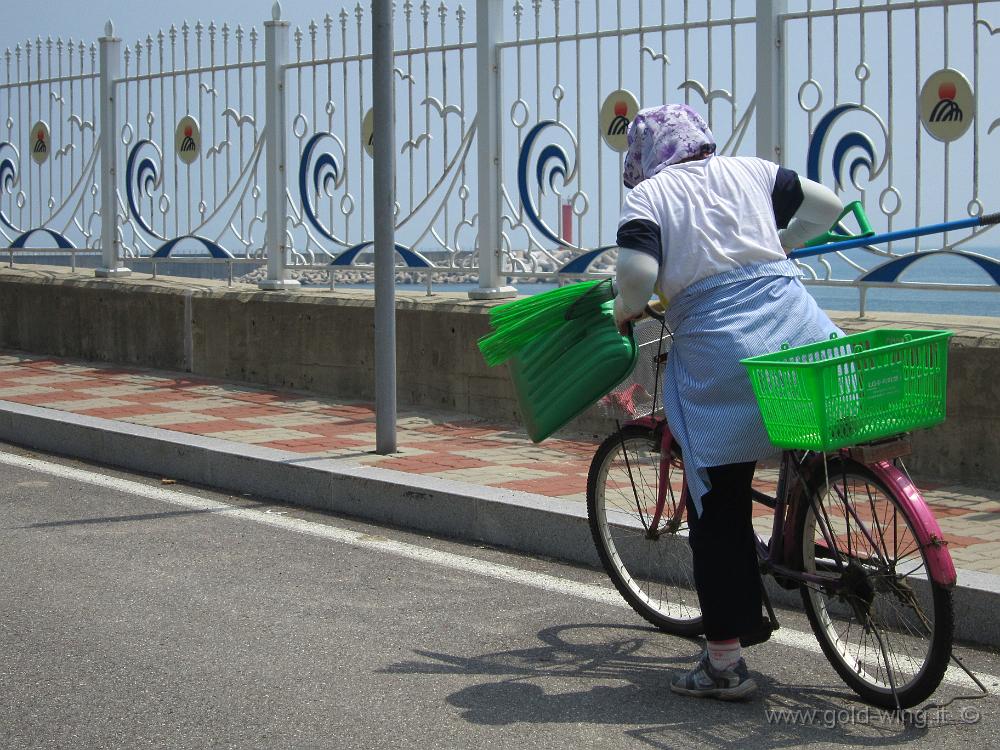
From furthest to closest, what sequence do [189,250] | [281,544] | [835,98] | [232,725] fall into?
1. [189,250]
2. [835,98]
3. [281,544]
4. [232,725]

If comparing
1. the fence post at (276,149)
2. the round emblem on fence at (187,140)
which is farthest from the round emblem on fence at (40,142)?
the fence post at (276,149)

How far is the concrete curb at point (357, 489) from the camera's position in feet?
18.8

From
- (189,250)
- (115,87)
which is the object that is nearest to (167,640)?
(189,250)


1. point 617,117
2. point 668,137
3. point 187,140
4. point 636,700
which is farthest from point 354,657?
point 187,140

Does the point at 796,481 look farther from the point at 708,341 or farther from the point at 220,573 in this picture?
the point at 220,573

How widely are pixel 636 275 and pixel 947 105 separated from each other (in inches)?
137

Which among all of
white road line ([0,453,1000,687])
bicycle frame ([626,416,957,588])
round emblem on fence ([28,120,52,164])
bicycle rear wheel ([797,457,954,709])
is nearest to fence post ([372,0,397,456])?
white road line ([0,453,1000,687])

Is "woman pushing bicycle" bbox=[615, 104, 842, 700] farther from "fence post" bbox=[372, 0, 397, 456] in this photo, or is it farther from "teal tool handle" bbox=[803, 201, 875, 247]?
"fence post" bbox=[372, 0, 397, 456]

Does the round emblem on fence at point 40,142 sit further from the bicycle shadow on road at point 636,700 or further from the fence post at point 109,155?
the bicycle shadow on road at point 636,700

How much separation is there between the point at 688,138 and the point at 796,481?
1.05m

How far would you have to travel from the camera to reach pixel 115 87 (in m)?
12.1

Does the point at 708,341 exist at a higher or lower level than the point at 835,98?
lower

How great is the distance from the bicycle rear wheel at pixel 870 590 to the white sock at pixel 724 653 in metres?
0.26

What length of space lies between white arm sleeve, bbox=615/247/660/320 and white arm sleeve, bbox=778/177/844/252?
0.50 metres
